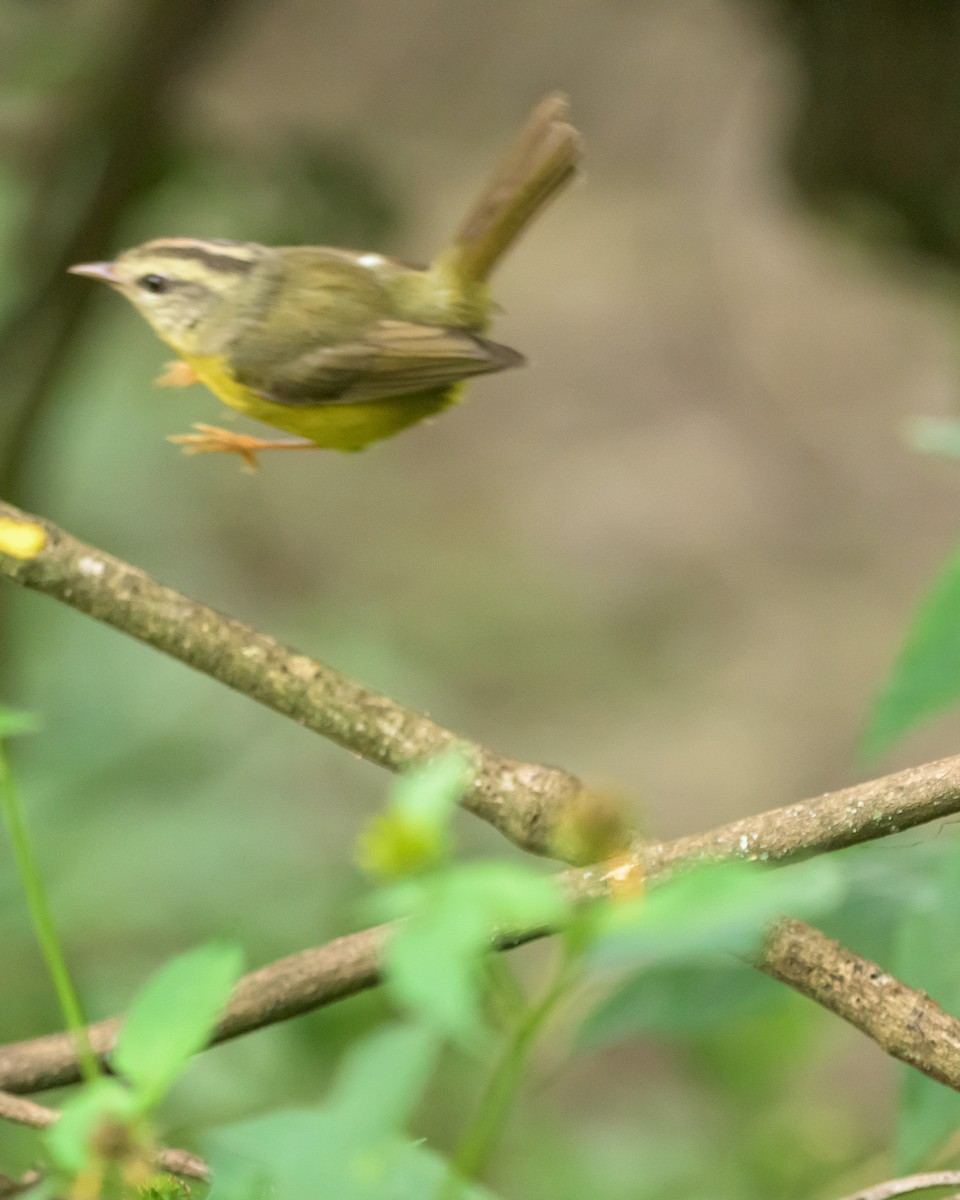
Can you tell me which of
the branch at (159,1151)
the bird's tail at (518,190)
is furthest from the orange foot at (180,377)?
the branch at (159,1151)

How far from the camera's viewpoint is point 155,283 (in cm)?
204

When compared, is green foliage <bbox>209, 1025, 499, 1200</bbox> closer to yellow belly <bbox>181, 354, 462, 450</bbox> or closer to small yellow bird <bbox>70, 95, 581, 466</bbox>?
small yellow bird <bbox>70, 95, 581, 466</bbox>

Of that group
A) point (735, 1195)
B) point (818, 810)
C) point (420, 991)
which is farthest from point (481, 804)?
point (735, 1195)

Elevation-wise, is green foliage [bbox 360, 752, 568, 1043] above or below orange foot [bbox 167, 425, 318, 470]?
below

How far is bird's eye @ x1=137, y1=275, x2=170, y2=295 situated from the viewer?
204 cm

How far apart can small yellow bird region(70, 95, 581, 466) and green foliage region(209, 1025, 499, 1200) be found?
1450 millimetres

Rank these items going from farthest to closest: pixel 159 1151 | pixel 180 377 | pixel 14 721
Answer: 1. pixel 180 377
2. pixel 159 1151
3. pixel 14 721

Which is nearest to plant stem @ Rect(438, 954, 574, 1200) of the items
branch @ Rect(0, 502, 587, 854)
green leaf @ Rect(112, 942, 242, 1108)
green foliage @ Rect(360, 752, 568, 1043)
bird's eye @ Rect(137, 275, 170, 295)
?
green foliage @ Rect(360, 752, 568, 1043)

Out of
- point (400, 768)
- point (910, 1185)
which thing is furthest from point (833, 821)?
point (400, 768)

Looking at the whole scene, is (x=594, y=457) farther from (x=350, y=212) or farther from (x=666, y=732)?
(x=350, y=212)

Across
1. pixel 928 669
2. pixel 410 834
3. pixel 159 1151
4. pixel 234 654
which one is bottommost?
pixel 159 1151

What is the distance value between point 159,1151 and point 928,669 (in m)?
0.71

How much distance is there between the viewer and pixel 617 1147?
101 inches

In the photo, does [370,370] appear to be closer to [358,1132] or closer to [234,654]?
[234,654]
